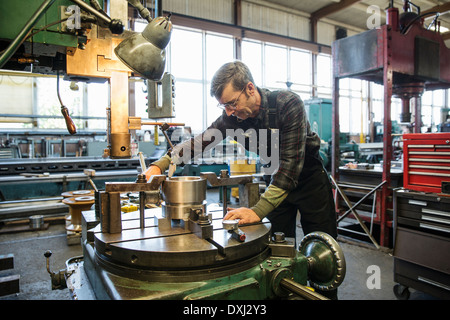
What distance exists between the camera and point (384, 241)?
2666 millimetres

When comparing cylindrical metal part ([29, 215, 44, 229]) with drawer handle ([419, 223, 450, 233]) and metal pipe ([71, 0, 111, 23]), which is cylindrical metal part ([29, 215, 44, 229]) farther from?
drawer handle ([419, 223, 450, 233])

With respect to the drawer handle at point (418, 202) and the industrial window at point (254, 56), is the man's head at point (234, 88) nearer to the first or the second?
the drawer handle at point (418, 202)

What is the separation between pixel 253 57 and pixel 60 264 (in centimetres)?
605

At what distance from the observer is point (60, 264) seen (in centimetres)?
239

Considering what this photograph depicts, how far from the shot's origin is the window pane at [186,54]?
6281 mm

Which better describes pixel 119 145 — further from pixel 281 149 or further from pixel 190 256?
pixel 281 149

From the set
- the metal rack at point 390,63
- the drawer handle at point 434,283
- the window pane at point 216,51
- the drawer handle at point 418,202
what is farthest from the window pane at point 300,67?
the drawer handle at point 434,283

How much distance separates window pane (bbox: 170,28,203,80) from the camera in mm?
6281

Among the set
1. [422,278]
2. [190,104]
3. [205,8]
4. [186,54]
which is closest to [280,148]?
[422,278]

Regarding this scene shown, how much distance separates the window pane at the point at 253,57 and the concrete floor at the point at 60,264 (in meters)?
4.94

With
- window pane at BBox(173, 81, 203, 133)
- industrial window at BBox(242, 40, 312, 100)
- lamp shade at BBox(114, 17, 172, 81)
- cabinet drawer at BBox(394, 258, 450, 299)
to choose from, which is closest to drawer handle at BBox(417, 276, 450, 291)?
cabinet drawer at BBox(394, 258, 450, 299)

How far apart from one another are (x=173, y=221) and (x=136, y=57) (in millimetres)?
502
